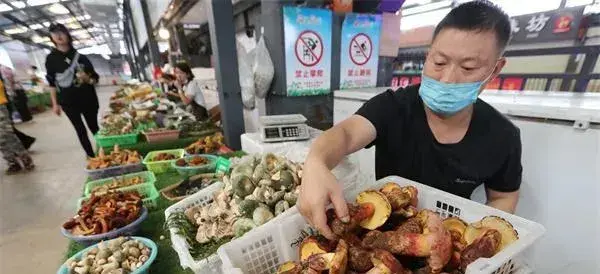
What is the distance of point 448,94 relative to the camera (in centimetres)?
107

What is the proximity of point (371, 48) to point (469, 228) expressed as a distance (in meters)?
2.72

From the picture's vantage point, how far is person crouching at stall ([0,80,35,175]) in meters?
4.22

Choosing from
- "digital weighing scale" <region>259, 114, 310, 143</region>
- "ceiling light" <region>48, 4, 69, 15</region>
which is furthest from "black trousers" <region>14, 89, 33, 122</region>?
"digital weighing scale" <region>259, 114, 310, 143</region>

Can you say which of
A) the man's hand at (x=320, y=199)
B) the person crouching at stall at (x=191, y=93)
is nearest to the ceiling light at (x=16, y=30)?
the person crouching at stall at (x=191, y=93)

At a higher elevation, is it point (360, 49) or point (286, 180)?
point (360, 49)

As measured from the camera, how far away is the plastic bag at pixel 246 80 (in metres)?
3.00

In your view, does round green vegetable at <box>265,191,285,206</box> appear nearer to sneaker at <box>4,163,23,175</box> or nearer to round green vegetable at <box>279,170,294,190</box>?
round green vegetable at <box>279,170,294,190</box>

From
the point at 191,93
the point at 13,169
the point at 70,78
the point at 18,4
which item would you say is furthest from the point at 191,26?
the point at 18,4

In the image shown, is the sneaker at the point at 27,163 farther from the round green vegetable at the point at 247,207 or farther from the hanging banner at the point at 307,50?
the round green vegetable at the point at 247,207

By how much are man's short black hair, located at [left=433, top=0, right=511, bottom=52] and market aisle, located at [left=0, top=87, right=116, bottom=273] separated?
3.54 metres

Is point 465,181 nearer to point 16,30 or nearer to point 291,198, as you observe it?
point 291,198

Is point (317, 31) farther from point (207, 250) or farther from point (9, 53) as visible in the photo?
point (9, 53)

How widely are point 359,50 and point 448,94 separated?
215 centimetres

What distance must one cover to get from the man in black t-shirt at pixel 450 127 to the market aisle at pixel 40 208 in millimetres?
3071
